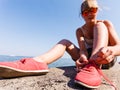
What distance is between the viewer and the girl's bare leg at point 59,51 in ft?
8.36

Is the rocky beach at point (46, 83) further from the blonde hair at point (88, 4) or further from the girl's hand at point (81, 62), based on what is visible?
the blonde hair at point (88, 4)

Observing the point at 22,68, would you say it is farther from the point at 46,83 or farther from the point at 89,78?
the point at 89,78

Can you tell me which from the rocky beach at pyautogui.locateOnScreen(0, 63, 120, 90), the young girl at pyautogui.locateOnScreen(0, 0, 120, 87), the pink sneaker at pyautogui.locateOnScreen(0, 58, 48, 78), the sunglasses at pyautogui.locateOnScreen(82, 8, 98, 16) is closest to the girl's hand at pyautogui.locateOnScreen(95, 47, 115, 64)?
the young girl at pyautogui.locateOnScreen(0, 0, 120, 87)

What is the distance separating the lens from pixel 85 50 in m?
2.82

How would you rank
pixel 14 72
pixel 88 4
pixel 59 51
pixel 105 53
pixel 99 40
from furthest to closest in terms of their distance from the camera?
1. pixel 88 4
2. pixel 59 51
3. pixel 99 40
4. pixel 14 72
5. pixel 105 53

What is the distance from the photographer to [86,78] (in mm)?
1931

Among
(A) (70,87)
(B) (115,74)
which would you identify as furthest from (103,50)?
(B) (115,74)

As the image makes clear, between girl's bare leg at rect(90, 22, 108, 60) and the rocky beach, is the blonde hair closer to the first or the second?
girl's bare leg at rect(90, 22, 108, 60)

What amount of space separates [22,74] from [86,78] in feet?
2.41

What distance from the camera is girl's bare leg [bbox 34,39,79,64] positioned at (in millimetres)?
2547

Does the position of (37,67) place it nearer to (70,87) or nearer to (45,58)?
(45,58)

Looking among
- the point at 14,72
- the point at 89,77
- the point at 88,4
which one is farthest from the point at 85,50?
the point at 14,72

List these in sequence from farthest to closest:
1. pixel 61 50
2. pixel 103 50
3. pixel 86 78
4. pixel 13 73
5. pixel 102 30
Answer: pixel 61 50, pixel 102 30, pixel 13 73, pixel 103 50, pixel 86 78

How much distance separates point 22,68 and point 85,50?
3.21ft
